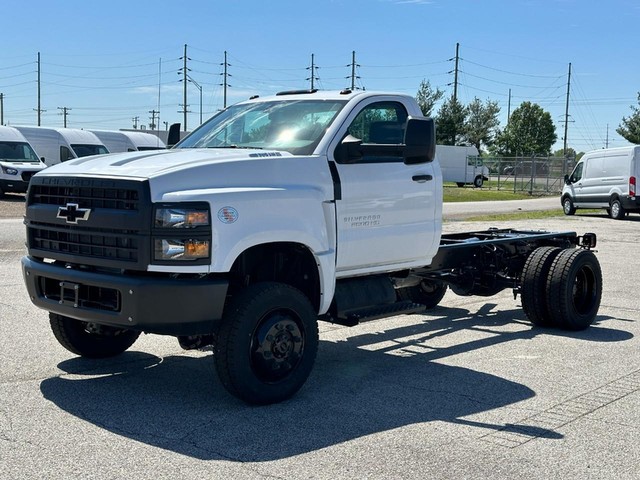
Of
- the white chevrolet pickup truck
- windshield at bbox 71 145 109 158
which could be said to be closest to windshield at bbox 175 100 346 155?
the white chevrolet pickup truck

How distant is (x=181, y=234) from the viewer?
539cm

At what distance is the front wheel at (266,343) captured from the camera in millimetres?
5648

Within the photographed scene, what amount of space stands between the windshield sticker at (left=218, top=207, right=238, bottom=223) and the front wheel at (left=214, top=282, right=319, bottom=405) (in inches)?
20.5

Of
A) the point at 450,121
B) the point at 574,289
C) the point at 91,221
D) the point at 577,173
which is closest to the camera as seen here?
the point at 91,221

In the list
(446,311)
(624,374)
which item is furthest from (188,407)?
(446,311)

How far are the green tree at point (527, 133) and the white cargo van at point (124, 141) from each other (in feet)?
183

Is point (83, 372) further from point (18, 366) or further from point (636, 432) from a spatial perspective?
point (636, 432)

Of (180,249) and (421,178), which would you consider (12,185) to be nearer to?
(421,178)

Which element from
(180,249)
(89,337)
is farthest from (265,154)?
(89,337)

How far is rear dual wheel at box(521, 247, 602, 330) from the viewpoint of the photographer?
28.6 feet

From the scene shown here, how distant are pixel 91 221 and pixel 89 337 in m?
1.59

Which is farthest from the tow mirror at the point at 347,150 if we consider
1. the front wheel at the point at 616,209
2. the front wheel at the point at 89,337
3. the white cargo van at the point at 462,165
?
the white cargo van at the point at 462,165

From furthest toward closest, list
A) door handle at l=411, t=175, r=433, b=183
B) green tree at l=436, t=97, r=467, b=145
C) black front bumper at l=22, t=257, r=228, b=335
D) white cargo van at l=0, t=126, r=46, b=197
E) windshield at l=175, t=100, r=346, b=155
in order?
1. green tree at l=436, t=97, r=467, b=145
2. white cargo van at l=0, t=126, r=46, b=197
3. door handle at l=411, t=175, r=433, b=183
4. windshield at l=175, t=100, r=346, b=155
5. black front bumper at l=22, t=257, r=228, b=335

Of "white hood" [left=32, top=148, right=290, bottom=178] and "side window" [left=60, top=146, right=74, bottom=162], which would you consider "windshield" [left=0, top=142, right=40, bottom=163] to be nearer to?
"side window" [left=60, top=146, right=74, bottom=162]
